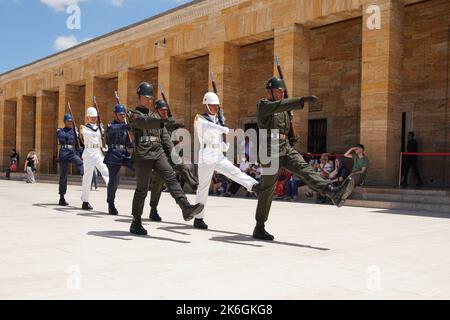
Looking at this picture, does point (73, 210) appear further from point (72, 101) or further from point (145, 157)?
point (72, 101)

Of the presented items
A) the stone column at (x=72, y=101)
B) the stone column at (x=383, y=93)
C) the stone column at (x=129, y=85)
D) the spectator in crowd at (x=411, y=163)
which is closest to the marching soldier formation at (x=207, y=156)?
the stone column at (x=383, y=93)

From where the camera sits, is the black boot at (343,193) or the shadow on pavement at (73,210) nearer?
the black boot at (343,193)

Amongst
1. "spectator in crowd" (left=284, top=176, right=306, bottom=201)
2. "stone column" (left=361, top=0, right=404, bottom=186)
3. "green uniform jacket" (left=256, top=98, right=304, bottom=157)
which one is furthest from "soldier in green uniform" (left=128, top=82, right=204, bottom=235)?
"stone column" (left=361, top=0, right=404, bottom=186)

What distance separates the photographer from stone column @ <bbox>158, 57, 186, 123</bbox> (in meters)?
20.3

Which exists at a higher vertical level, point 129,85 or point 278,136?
point 129,85

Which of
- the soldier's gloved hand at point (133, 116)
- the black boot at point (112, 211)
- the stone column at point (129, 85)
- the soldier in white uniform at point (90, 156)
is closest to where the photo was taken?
the soldier's gloved hand at point (133, 116)

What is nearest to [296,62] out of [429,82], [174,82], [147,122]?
[429,82]

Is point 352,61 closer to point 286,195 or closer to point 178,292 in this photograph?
point 286,195

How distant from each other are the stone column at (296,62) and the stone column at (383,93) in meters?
2.40

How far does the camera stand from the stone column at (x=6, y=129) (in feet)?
110

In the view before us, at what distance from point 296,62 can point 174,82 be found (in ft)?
21.5

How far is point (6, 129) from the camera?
112 feet

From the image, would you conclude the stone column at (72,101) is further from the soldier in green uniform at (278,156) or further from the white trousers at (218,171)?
the soldier in green uniform at (278,156)

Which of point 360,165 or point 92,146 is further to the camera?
point 360,165
